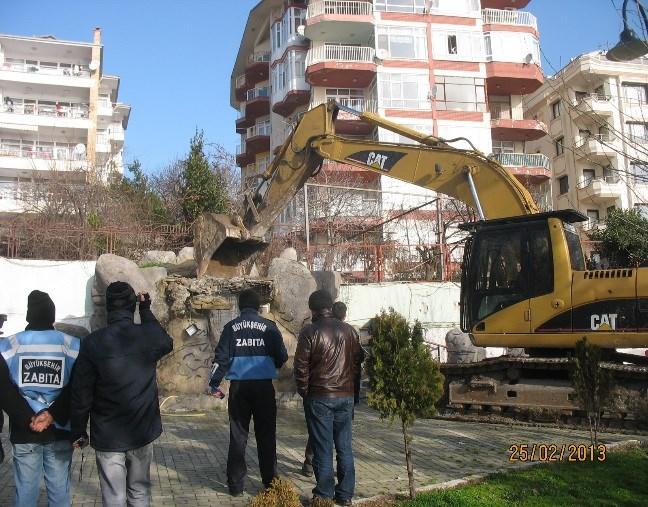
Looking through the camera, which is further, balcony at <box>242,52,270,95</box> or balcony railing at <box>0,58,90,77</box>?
balcony at <box>242,52,270,95</box>

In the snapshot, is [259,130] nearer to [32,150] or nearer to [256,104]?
[256,104]

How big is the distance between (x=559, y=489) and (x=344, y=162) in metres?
7.17

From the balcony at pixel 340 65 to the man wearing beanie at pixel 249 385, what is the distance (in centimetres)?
3040

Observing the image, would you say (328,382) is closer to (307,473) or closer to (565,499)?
(307,473)

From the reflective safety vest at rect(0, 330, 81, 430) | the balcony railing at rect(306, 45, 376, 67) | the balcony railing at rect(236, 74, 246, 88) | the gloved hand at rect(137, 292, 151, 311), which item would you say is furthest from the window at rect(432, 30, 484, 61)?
the reflective safety vest at rect(0, 330, 81, 430)

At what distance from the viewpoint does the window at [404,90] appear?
3362 centimetres

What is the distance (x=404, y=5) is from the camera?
115 feet

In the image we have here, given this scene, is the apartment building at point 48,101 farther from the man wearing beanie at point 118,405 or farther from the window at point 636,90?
the man wearing beanie at point 118,405

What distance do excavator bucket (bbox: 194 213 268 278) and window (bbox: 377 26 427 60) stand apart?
83.8ft

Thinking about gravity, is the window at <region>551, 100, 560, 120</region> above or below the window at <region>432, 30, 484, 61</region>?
below

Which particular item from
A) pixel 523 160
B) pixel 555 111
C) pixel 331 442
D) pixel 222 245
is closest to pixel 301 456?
pixel 331 442

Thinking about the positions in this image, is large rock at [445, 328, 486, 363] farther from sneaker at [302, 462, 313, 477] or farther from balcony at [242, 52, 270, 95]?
balcony at [242, 52, 270, 95]

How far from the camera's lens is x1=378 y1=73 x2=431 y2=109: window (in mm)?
33625

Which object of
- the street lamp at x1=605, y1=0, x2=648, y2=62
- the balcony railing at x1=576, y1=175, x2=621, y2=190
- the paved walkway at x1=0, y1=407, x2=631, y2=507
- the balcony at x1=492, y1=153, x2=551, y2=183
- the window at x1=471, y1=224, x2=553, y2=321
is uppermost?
the balcony at x1=492, y1=153, x2=551, y2=183
